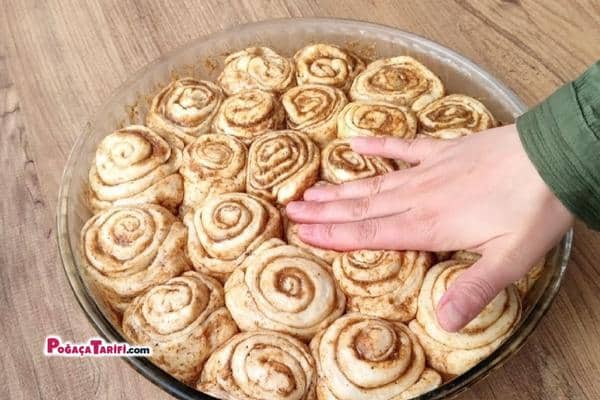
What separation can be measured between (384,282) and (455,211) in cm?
21

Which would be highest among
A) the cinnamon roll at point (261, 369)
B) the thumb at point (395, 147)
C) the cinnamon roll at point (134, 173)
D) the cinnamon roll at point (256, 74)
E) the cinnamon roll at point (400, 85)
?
the cinnamon roll at point (256, 74)

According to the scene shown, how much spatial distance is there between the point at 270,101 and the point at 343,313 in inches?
24.0

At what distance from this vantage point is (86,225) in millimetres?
1513

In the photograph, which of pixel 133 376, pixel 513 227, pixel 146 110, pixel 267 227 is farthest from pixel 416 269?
pixel 146 110

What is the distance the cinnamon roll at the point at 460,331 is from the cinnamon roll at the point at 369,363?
1.2 inches

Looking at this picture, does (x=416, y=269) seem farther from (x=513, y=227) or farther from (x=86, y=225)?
(x=86, y=225)

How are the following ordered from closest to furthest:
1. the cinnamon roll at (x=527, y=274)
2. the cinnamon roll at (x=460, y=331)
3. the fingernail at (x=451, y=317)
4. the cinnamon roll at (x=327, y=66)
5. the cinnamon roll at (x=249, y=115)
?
the fingernail at (x=451, y=317) < the cinnamon roll at (x=460, y=331) < the cinnamon roll at (x=527, y=274) < the cinnamon roll at (x=249, y=115) < the cinnamon roll at (x=327, y=66)

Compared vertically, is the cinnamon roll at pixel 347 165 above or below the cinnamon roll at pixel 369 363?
above

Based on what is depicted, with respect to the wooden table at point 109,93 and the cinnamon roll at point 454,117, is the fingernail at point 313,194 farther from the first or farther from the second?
the wooden table at point 109,93

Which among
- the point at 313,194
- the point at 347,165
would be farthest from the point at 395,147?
the point at 313,194

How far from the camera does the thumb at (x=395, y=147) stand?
1.51 metres

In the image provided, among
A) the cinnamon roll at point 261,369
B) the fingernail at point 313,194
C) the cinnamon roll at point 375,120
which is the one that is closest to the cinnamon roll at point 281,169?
the fingernail at point 313,194

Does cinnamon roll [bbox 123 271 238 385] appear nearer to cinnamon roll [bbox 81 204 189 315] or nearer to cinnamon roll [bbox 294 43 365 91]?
cinnamon roll [bbox 81 204 189 315]

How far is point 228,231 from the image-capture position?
4.70 ft
